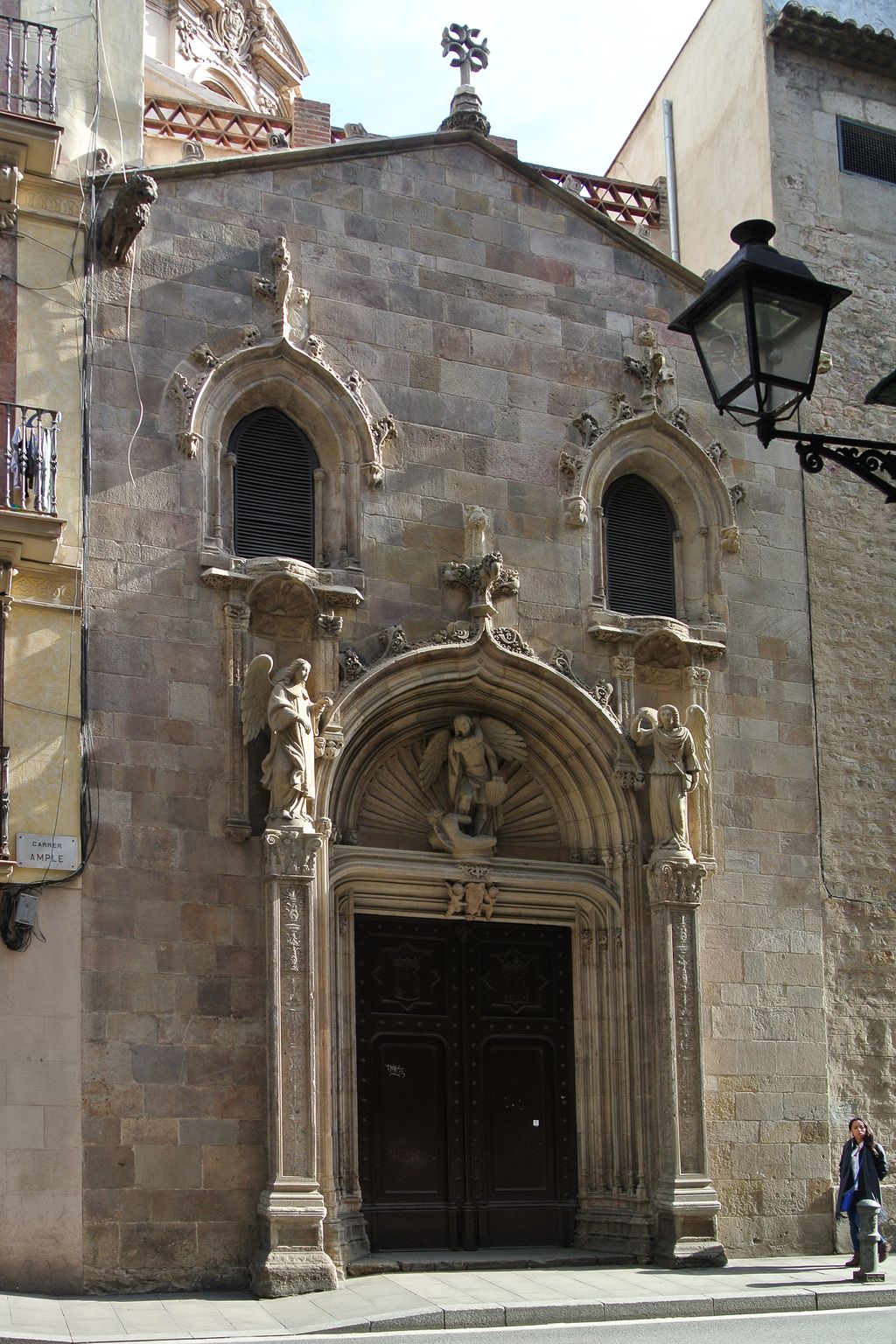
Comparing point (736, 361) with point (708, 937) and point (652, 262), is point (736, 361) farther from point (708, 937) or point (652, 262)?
point (652, 262)

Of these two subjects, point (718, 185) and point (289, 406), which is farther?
point (718, 185)

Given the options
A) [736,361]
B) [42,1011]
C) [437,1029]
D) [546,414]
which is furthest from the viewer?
[546,414]

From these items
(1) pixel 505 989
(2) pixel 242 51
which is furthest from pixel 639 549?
(2) pixel 242 51

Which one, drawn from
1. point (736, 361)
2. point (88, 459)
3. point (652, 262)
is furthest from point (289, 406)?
point (736, 361)

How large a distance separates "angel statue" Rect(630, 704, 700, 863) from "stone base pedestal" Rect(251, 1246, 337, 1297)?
185 inches

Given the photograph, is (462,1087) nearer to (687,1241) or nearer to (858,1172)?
(687,1241)

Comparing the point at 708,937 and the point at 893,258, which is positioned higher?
the point at 893,258

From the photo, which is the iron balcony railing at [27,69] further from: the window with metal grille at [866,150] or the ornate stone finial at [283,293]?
the window with metal grille at [866,150]

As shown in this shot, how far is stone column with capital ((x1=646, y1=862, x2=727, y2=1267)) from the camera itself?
15.7m

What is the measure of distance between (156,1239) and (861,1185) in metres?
6.01

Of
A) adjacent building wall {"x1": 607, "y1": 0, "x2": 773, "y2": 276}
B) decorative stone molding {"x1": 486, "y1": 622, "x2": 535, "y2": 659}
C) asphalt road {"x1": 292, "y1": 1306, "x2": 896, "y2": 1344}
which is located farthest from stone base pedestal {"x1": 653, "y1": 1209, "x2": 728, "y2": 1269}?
adjacent building wall {"x1": 607, "y1": 0, "x2": 773, "y2": 276}

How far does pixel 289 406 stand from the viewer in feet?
55.0

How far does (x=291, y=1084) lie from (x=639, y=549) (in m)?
6.49

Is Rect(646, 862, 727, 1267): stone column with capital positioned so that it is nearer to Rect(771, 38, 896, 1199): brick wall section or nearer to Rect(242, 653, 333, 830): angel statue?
Rect(771, 38, 896, 1199): brick wall section
